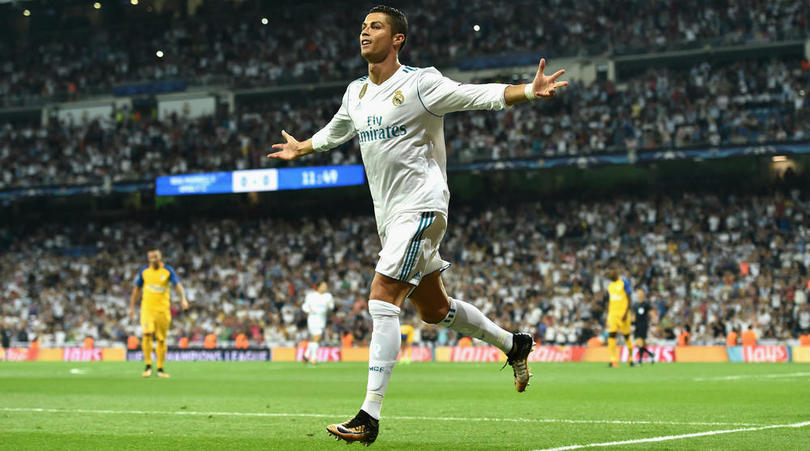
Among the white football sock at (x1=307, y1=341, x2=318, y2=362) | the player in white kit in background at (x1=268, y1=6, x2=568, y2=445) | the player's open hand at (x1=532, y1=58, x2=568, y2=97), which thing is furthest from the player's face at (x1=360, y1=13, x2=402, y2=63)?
the white football sock at (x1=307, y1=341, x2=318, y2=362)

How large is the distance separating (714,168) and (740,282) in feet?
21.4

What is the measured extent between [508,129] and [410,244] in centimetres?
Result: 3385

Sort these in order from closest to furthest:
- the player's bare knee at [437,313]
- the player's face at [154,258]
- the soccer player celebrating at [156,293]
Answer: the player's bare knee at [437,313], the player's face at [154,258], the soccer player celebrating at [156,293]

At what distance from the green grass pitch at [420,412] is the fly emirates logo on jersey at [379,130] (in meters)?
2.03

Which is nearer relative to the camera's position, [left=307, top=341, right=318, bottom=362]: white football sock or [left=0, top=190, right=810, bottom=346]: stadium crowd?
[left=307, top=341, right=318, bottom=362]: white football sock

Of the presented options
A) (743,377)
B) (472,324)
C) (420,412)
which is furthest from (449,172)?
(472,324)

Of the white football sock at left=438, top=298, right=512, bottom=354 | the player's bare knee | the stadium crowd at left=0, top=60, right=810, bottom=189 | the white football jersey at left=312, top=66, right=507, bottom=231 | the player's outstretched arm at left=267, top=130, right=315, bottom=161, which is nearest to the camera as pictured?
the white football jersey at left=312, top=66, right=507, bottom=231

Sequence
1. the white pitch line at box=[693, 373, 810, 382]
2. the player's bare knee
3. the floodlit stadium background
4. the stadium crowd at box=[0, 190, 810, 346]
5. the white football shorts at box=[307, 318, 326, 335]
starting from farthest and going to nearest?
the floodlit stadium background, the stadium crowd at box=[0, 190, 810, 346], the white football shorts at box=[307, 318, 326, 335], the white pitch line at box=[693, 373, 810, 382], the player's bare knee

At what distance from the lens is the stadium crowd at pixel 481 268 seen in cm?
3309

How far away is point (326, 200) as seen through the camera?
144 ft

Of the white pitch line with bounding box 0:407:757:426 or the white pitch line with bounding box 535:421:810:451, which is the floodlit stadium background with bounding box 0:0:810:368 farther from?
the white pitch line with bounding box 535:421:810:451

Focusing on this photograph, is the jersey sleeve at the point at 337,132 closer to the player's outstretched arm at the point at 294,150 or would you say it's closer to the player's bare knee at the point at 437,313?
the player's outstretched arm at the point at 294,150

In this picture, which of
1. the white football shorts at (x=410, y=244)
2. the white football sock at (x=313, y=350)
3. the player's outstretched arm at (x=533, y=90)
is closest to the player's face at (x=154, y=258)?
the white football sock at (x=313, y=350)

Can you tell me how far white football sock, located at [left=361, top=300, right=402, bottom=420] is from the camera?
6.48m
